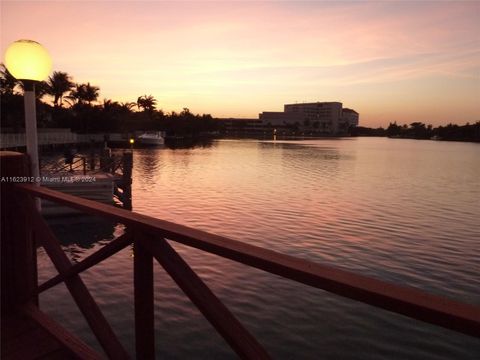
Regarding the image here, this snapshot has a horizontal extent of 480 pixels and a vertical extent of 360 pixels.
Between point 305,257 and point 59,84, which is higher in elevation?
point 59,84

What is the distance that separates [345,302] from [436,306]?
853 centimetres

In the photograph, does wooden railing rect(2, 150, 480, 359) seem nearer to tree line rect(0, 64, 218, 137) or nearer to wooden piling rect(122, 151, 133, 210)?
wooden piling rect(122, 151, 133, 210)

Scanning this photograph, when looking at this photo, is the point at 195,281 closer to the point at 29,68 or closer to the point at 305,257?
the point at 29,68

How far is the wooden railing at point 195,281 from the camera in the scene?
1371 millimetres

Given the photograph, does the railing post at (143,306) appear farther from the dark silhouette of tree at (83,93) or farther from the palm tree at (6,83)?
the dark silhouette of tree at (83,93)

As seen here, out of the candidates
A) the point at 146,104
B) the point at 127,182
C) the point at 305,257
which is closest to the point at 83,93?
the point at 146,104

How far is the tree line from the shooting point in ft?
168

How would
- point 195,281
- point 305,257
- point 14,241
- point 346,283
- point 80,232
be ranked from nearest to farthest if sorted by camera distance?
point 346,283 → point 195,281 → point 14,241 → point 305,257 → point 80,232

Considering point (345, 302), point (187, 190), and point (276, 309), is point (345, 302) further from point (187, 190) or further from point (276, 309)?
point (187, 190)

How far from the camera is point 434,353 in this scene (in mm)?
7379

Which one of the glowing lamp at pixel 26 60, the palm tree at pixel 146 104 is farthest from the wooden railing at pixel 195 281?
the palm tree at pixel 146 104

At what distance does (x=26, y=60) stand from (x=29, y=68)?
0.36 feet

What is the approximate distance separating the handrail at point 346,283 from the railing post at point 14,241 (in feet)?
7.48

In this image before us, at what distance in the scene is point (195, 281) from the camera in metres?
2.17
